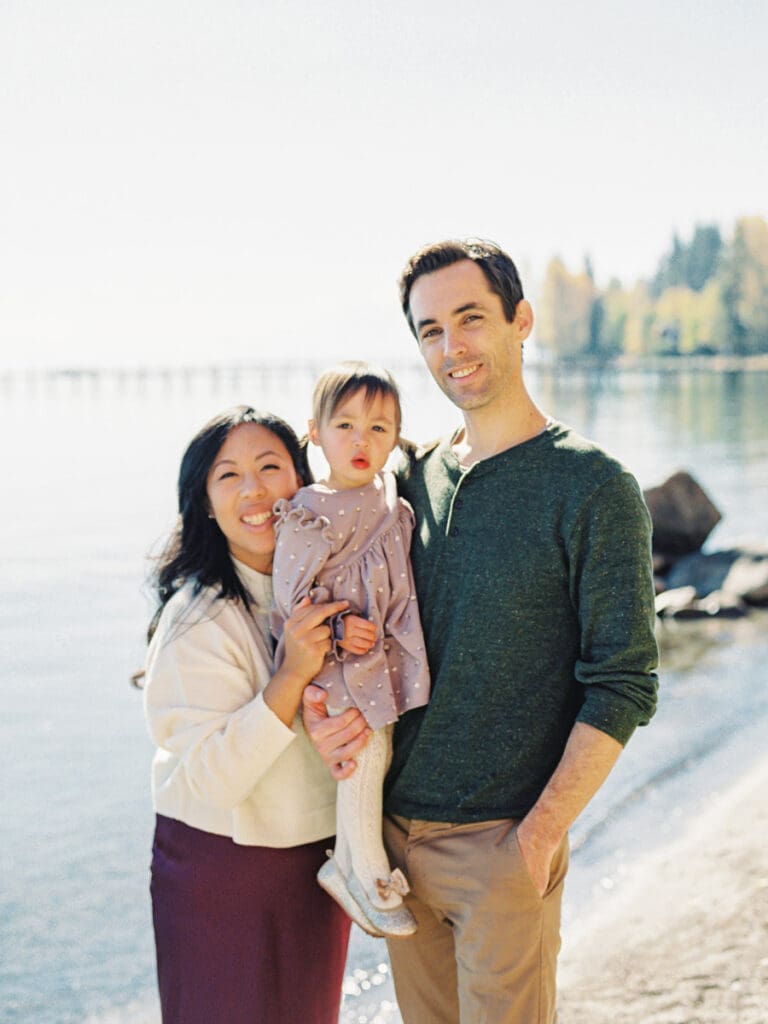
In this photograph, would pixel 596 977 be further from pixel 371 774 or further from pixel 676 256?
pixel 676 256

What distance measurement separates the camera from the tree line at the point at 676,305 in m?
75.1

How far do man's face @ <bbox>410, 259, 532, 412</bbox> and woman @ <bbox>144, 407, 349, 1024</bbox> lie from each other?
0.54 metres

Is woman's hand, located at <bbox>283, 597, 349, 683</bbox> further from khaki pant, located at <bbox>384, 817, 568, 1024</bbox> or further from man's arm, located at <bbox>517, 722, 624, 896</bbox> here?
man's arm, located at <bbox>517, 722, 624, 896</bbox>

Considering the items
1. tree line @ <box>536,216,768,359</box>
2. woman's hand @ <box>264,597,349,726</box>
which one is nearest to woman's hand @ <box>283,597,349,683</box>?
woman's hand @ <box>264,597,349,726</box>

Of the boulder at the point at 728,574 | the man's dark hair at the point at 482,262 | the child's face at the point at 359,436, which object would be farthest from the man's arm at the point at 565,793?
the boulder at the point at 728,574

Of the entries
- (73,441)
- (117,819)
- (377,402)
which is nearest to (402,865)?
(377,402)

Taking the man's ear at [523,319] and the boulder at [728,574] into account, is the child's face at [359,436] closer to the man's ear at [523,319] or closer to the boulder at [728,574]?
the man's ear at [523,319]

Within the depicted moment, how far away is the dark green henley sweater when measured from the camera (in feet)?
8.46

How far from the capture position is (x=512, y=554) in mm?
2658

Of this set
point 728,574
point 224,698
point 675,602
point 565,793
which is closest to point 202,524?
point 224,698

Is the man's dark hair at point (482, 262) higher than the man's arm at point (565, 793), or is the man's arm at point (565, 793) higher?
the man's dark hair at point (482, 262)

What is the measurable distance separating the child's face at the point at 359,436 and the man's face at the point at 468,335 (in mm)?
180

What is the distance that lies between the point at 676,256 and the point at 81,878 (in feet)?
379

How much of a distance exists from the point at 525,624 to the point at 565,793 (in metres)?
0.41
